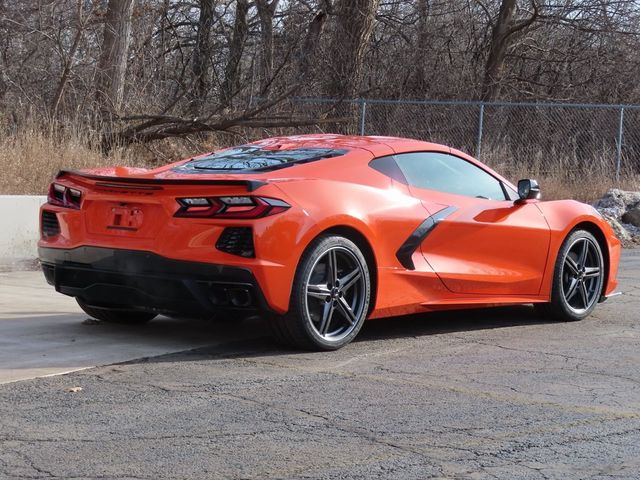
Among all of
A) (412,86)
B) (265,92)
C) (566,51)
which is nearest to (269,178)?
(265,92)

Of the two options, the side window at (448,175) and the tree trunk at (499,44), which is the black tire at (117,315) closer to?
the side window at (448,175)

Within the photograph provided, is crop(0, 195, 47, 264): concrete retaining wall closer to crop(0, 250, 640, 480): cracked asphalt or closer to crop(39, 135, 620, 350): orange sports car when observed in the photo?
crop(39, 135, 620, 350): orange sports car

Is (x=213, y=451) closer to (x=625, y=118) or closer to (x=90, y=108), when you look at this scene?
(x=90, y=108)

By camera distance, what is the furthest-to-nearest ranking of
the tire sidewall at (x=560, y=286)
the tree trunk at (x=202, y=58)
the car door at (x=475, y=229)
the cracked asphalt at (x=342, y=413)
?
the tree trunk at (x=202, y=58) < the tire sidewall at (x=560, y=286) < the car door at (x=475, y=229) < the cracked asphalt at (x=342, y=413)

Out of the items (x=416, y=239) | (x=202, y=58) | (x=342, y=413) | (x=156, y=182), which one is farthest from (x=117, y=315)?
(x=202, y=58)

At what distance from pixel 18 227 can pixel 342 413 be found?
20.3 feet

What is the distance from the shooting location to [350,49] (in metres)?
22.5

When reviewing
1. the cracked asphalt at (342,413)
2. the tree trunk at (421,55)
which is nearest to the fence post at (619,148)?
the tree trunk at (421,55)

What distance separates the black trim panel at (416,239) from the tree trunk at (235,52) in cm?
1247

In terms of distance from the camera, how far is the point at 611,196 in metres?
17.3

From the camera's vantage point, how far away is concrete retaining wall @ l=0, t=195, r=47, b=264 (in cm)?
1041

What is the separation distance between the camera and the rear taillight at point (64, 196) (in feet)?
22.8

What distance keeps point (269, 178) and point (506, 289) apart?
7.38ft

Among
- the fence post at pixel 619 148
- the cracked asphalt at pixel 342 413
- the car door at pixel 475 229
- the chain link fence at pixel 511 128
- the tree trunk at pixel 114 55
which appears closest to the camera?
the cracked asphalt at pixel 342 413
